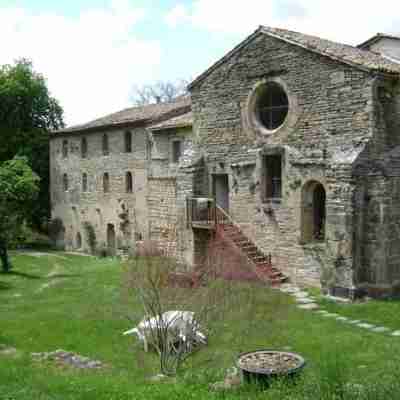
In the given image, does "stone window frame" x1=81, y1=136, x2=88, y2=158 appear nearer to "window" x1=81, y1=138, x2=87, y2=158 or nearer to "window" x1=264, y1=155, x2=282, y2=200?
"window" x1=81, y1=138, x2=87, y2=158

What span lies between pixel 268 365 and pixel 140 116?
21.3 m

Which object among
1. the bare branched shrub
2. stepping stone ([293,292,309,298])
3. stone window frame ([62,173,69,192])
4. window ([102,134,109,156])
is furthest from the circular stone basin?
stone window frame ([62,173,69,192])

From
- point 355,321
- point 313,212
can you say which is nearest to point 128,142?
point 313,212

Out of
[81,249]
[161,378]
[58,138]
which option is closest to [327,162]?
[161,378]

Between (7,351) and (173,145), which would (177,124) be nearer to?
(173,145)

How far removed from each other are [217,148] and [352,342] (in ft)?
32.4

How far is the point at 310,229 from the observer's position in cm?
1656

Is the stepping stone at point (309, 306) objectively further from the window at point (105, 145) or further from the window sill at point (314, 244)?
the window at point (105, 145)

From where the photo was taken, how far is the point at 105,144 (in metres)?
30.5

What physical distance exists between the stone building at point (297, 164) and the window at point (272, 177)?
0.11 ft

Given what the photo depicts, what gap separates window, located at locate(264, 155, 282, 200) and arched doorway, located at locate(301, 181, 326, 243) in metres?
1.24

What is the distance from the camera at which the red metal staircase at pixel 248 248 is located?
1670 centimetres

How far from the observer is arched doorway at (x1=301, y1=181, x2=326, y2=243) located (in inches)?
647

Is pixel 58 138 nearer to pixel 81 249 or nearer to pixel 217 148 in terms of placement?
pixel 81 249
